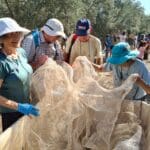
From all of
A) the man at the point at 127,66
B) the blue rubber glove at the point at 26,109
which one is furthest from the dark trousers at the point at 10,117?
the man at the point at 127,66

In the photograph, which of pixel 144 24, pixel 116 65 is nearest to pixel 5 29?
pixel 116 65

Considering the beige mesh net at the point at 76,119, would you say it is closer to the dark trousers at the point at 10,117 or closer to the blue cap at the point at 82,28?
the dark trousers at the point at 10,117

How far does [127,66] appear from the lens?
4262 millimetres

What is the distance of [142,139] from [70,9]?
97.8 ft

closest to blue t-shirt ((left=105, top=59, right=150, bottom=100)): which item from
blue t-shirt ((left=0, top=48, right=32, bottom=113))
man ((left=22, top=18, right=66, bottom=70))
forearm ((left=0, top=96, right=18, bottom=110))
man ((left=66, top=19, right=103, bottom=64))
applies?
man ((left=22, top=18, right=66, bottom=70))

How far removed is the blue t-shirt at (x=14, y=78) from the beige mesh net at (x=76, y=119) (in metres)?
0.20

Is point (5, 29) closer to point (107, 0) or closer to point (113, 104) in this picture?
point (113, 104)

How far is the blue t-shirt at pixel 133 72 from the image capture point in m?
4.22

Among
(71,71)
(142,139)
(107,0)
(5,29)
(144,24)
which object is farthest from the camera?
(144,24)

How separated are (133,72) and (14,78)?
122 centimetres

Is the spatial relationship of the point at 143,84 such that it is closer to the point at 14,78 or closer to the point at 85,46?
the point at 14,78

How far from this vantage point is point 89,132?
3.89m

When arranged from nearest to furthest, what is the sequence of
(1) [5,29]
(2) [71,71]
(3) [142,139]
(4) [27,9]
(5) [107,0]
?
(1) [5,29], (3) [142,139], (2) [71,71], (4) [27,9], (5) [107,0]

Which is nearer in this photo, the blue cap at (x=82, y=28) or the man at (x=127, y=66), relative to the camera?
the man at (x=127, y=66)
